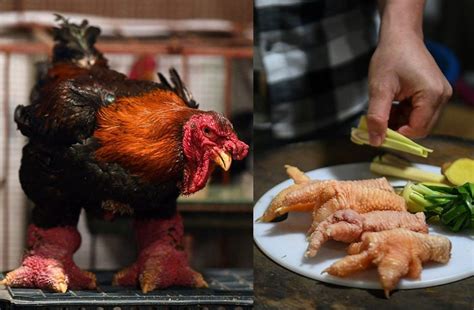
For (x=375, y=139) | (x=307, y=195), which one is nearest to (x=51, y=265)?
(x=307, y=195)

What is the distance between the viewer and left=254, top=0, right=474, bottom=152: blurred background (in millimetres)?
1376

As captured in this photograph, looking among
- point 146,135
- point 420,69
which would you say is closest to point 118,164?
point 146,135

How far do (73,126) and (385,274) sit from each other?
437 millimetres

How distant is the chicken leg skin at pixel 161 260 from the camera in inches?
39.8

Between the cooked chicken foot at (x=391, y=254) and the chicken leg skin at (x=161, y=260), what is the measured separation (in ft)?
0.76

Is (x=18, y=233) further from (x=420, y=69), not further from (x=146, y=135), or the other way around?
(x=420, y=69)

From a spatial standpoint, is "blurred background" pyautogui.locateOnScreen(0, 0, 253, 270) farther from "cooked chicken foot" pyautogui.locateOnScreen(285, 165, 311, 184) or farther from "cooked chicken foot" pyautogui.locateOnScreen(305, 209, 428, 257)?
"cooked chicken foot" pyautogui.locateOnScreen(305, 209, 428, 257)

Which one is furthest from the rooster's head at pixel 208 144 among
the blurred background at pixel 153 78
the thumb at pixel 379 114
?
the blurred background at pixel 153 78

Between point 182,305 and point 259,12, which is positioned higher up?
point 259,12

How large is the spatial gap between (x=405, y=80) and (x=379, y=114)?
0.08 m

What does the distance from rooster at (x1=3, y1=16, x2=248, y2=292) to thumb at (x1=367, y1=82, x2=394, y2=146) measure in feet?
0.87

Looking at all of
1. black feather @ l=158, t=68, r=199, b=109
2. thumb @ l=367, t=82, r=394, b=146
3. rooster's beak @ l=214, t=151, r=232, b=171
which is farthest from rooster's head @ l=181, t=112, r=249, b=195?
thumb @ l=367, t=82, r=394, b=146

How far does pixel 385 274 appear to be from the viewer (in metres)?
0.84

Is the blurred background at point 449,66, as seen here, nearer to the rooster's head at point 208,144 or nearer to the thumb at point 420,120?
the thumb at point 420,120
